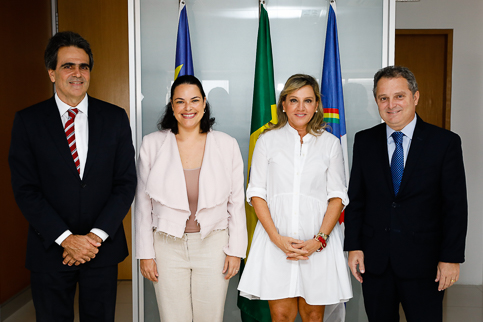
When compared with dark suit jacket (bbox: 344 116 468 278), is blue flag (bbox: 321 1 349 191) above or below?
above

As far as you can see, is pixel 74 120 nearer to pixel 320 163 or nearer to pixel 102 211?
pixel 102 211

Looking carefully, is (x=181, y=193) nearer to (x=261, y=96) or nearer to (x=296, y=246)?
(x=296, y=246)

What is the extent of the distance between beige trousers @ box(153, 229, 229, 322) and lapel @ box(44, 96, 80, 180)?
0.55 m

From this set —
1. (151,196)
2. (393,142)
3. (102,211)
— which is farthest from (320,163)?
(102,211)

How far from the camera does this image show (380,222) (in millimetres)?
1841

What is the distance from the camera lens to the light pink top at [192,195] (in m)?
1.97

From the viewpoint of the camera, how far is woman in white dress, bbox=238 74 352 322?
2.00 metres

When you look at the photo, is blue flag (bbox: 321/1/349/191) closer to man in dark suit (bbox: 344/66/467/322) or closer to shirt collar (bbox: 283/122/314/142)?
shirt collar (bbox: 283/122/314/142)

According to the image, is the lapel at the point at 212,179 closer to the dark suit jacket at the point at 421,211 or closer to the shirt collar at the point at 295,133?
the shirt collar at the point at 295,133

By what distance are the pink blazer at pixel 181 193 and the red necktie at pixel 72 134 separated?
32 centimetres

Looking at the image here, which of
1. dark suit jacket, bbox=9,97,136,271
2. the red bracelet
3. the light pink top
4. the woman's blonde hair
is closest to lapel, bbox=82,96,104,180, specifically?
dark suit jacket, bbox=9,97,136,271

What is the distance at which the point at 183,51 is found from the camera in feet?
8.71

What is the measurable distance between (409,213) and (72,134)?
5.36 feet

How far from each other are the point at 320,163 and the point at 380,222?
42 centimetres
